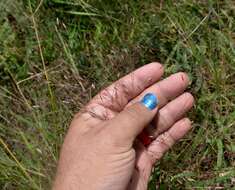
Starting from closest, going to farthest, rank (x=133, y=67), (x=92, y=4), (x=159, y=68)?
(x=159, y=68), (x=133, y=67), (x=92, y=4)

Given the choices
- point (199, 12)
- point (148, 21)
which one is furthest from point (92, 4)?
point (199, 12)

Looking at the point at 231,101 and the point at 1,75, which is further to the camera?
the point at 1,75

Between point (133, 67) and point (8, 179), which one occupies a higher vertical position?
point (133, 67)

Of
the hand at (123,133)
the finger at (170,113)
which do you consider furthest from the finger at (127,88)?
the finger at (170,113)

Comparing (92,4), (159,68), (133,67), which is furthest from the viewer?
(92,4)

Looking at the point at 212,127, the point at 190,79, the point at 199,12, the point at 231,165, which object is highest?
the point at 199,12

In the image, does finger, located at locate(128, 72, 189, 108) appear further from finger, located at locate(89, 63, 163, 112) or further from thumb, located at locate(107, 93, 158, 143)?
thumb, located at locate(107, 93, 158, 143)

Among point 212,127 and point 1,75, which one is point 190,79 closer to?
point 212,127
